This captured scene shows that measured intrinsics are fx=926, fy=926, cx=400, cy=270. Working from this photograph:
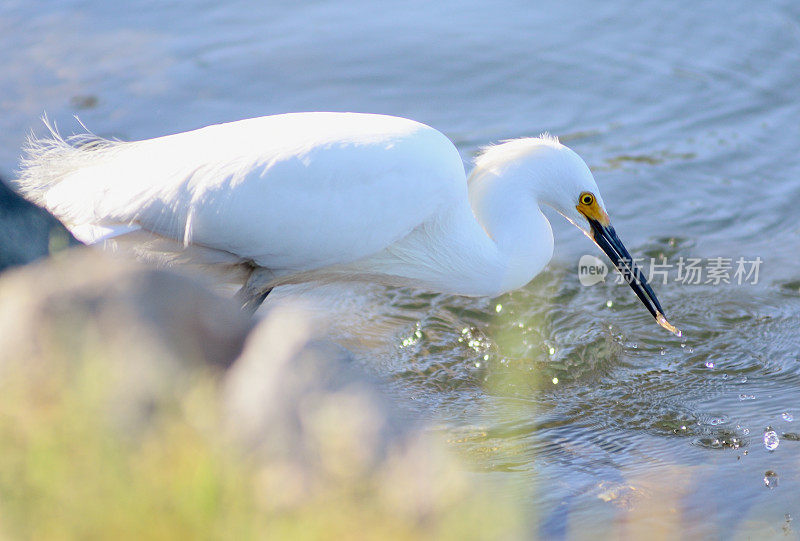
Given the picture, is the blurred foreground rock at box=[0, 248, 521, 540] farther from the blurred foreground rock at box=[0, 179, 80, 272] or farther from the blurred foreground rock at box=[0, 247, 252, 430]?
the blurred foreground rock at box=[0, 179, 80, 272]

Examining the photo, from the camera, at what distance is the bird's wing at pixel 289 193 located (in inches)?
148

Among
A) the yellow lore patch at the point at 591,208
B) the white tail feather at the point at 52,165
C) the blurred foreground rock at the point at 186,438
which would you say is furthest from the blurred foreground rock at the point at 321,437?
the white tail feather at the point at 52,165

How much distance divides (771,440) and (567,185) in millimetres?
1352

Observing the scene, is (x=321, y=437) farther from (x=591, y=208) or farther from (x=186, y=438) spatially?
(x=591, y=208)

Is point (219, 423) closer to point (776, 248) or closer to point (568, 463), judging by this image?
point (568, 463)

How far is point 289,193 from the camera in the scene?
12.3 ft

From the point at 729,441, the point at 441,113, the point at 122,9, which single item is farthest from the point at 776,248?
the point at 122,9

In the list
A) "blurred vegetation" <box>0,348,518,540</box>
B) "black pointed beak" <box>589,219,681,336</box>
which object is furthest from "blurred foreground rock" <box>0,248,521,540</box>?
"black pointed beak" <box>589,219,681,336</box>

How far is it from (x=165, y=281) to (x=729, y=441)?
2974mm

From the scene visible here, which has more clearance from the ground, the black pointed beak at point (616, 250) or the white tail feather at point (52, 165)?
the white tail feather at point (52, 165)

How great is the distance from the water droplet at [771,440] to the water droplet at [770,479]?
0.20 meters

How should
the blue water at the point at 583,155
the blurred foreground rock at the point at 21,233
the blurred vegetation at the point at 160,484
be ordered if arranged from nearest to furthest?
1. the blurred vegetation at the point at 160,484
2. the blurred foreground rock at the point at 21,233
3. the blue water at the point at 583,155

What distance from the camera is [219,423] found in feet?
4.20

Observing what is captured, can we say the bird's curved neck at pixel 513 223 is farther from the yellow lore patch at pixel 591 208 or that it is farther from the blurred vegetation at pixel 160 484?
the blurred vegetation at pixel 160 484
